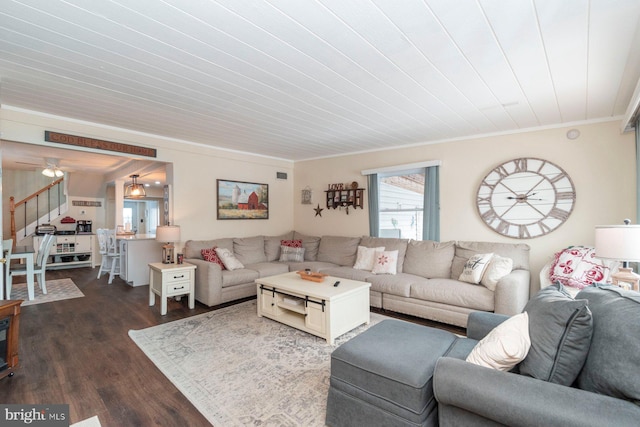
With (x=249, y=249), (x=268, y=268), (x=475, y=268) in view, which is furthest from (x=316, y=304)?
→ (x=249, y=249)

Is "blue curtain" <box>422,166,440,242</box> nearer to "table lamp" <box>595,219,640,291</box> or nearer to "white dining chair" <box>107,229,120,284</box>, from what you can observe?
"table lamp" <box>595,219,640,291</box>

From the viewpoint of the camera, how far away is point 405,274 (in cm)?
406

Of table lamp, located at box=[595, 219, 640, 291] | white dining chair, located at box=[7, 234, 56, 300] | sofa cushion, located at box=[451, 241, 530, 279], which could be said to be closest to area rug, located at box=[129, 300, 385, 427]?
sofa cushion, located at box=[451, 241, 530, 279]

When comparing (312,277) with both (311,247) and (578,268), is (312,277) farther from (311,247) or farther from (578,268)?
(578,268)

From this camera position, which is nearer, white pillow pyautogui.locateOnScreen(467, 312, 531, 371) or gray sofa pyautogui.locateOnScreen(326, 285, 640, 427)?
gray sofa pyautogui.locateOnScreen(326, 285, 640, 427)

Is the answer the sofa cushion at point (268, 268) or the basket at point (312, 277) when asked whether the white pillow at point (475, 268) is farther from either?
the sofa cushion at point (268, 268)

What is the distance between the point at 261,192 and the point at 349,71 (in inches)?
147

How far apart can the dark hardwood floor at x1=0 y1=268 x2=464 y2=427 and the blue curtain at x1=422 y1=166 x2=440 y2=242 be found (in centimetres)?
139

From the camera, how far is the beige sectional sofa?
3212 millimetres

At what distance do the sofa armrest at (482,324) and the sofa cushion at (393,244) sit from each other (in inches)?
85.2

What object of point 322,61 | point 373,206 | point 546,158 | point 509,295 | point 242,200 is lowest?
point 509,295

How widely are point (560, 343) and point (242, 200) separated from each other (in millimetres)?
4918

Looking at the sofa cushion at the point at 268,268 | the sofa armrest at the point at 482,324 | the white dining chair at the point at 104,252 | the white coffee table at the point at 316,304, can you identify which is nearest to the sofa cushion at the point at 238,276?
the sofa cushion at the point at 268,268

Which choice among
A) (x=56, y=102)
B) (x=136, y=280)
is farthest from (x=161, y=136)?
(x=136, y=280)
